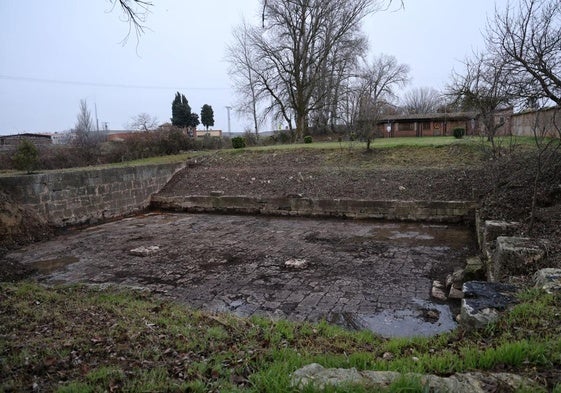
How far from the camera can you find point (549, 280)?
3479mm

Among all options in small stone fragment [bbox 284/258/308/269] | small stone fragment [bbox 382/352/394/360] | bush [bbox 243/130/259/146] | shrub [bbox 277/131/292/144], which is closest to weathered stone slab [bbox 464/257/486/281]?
small stone fragment [bbox 284/258/308/269]

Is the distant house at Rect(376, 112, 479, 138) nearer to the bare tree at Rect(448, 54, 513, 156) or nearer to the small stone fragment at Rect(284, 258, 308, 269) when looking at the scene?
the bare tree at Rect(448, 54, 513, 156)

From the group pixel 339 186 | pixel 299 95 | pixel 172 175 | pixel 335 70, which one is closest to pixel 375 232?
pixel 339 186

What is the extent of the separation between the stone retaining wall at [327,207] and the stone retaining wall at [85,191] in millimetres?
844

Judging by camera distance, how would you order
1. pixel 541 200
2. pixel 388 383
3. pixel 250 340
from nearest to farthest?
1. pixel 388 383
2. pixel 250 340
3. pixel 541 200

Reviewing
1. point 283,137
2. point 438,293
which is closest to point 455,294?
point 438,293

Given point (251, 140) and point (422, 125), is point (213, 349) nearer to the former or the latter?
point (251, 140)

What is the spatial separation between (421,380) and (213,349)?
5.32ft

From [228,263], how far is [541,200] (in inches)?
233

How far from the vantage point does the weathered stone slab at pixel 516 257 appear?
4.26m

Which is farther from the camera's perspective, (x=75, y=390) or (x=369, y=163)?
(x=369, y=163)

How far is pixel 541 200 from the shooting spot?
706cm

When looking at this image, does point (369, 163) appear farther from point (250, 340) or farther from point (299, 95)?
point (299, 95)

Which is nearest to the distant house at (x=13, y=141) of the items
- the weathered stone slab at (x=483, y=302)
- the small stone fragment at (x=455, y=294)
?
the small stone fragment at (x=455, y=294)
